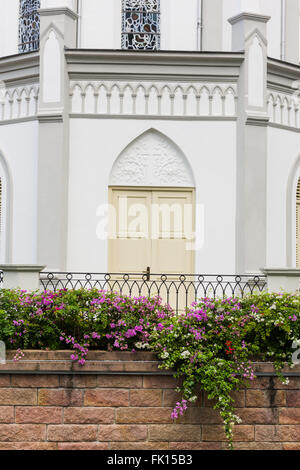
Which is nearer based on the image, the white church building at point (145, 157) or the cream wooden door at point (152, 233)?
the white church building at point (145, 157)

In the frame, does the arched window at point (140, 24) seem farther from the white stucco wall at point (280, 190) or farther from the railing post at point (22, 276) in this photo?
the railing post at point (22, 276)

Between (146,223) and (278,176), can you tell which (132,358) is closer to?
(146,223)

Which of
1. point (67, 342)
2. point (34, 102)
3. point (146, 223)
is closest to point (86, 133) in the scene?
point (34, 102)

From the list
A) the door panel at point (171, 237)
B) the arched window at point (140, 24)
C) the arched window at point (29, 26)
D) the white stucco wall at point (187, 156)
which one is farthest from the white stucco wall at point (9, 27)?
the door panel at point (171, 237)

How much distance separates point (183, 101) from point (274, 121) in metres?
1.96

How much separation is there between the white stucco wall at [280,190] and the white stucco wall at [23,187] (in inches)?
184

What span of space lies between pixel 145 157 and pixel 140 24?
10.5 ft

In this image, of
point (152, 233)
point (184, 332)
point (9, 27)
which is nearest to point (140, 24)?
point (9, 27)

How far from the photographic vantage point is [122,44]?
42.6 feet

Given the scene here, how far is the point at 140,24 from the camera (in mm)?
13078

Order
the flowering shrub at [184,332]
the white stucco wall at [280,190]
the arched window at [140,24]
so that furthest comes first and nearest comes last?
1. the arched window at [140,24]
2. the white stucco wall at [280,190]
3. the flowering shrub at [184,332]

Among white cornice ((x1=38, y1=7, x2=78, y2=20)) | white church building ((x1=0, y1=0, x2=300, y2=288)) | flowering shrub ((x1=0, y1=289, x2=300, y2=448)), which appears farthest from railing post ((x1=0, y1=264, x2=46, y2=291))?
white cornice ((x1=38, y1=7, x2=78, y2=20))

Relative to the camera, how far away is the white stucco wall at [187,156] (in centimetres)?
1162

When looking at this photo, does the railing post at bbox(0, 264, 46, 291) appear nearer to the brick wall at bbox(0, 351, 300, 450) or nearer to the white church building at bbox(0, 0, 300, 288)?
the brick wall at bbox(0, 351, 300, 450)
